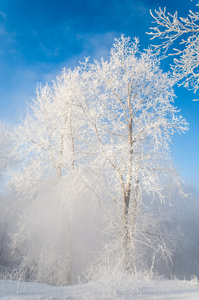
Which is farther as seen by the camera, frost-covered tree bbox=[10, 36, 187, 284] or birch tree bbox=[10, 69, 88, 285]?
birch tree bbox=[10, 69, 88, 285]

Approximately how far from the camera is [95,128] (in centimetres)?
682

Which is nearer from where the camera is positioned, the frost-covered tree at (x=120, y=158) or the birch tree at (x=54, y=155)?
the frost-covered tree at (x=120, y=158)

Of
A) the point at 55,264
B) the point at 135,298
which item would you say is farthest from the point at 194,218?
the point at 135,298

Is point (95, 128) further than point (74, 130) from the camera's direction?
No

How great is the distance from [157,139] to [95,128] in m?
2.03

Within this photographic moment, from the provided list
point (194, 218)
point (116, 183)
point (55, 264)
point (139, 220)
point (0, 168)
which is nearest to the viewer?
point (116, 183)

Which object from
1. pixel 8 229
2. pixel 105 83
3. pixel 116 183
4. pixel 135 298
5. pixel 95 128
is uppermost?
pixel 105 83

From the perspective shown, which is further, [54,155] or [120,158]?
[54,155]

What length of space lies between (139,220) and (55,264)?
4.13m

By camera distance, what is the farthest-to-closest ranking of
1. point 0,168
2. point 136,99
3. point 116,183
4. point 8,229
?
1. point 8,229
2. point 0,168
3. point 136,99
4. point 116,183

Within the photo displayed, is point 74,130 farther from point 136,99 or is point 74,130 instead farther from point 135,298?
point 135,298

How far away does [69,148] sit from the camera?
861 centimetres

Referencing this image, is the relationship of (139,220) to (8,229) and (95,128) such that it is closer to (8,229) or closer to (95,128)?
(95,128)

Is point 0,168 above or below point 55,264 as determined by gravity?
above
